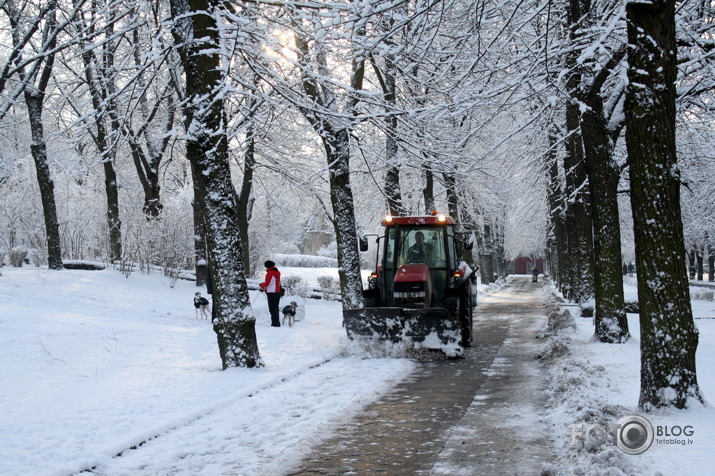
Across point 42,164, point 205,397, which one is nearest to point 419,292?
point 205,397

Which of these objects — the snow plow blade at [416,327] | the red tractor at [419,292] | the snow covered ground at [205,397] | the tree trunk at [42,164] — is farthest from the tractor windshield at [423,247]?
the tree trunk at [42,164]

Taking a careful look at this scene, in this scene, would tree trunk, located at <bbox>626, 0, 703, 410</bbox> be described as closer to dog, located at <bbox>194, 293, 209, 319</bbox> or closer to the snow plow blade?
the snow plow blade

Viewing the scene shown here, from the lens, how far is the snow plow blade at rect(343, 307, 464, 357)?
11242mm

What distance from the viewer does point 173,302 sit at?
19109 mm

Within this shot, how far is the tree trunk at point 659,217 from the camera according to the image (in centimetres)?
639

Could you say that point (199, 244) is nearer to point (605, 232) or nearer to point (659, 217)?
point (605, 232)

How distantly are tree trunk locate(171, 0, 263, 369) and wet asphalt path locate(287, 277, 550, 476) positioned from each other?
2.66m

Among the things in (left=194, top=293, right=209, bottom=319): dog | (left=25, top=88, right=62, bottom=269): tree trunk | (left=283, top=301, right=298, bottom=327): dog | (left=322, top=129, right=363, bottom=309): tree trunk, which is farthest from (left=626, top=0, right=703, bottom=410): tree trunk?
(left=25, top=88, right=62, bottom=269): tree trunk

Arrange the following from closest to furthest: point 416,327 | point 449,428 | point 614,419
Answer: point 614,419, point 449,428, point 416,327

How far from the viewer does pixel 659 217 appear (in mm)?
6406

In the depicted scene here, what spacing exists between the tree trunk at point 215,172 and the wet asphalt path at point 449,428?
266 cm

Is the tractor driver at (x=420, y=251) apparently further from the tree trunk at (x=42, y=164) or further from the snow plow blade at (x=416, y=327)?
the tree trunk at (x=42, y=164)

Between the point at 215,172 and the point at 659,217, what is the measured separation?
600 centimetres

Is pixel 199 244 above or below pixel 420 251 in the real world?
above
